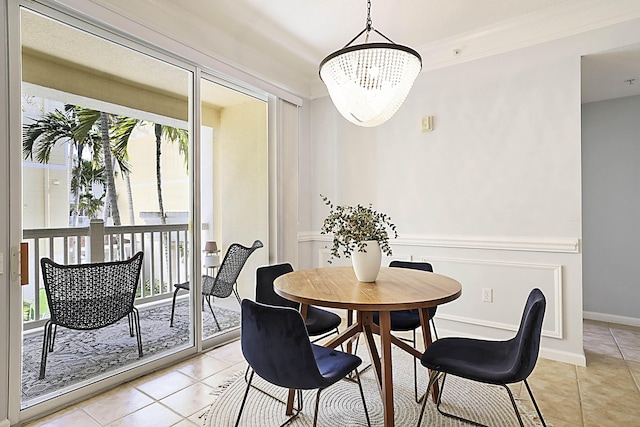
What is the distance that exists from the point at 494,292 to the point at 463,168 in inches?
42.9

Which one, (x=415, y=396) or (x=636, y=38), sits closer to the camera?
(x=415, y=396)

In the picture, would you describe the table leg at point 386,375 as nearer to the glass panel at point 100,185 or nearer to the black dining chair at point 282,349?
the black dining chair at point 282,349

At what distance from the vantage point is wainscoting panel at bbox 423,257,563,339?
2.88 metres

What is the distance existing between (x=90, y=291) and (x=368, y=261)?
1.77m

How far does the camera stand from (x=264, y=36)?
3154 mm

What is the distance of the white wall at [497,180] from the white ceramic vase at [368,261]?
141 cm

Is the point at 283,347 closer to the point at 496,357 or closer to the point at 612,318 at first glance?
the point at 496,357

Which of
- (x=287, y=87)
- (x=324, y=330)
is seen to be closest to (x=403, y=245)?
(x=324, y=330)

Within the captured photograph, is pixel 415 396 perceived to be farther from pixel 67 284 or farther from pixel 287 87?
pixel 287 87

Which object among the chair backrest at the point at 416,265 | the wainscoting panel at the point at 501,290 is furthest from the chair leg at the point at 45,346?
the wainscoting panel at the point at 501,290

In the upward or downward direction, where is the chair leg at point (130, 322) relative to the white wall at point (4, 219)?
downward

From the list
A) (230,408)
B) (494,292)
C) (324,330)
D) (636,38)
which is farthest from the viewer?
(494,292)

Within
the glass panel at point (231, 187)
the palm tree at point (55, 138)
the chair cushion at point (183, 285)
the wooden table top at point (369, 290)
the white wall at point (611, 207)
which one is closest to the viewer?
the wooden table top at point (369, 290)

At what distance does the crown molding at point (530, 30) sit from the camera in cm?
263
